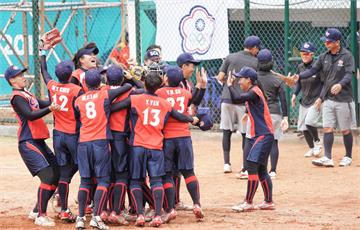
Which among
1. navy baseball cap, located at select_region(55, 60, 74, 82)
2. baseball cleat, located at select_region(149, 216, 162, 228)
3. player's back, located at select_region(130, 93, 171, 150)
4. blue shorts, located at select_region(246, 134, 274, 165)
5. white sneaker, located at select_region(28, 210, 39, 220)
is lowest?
white sneaker, located at select_region(28, 210, 39, 220)

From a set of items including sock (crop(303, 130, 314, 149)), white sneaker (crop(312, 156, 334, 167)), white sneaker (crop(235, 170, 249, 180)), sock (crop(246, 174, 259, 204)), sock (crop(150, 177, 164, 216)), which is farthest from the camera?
sock (crop(303, 130, 314, 149))

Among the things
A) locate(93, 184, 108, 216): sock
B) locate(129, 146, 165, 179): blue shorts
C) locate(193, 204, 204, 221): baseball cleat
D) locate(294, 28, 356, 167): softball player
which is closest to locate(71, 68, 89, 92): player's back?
locate(129, 146, 165, 179): blue shorts

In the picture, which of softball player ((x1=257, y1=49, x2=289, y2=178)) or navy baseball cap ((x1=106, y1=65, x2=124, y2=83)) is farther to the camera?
softball player ((x1=257, y1=49, x2=289, y2=178))

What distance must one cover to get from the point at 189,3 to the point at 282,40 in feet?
5.94

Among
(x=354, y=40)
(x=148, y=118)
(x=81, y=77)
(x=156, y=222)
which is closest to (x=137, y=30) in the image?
(x=354, y=40)

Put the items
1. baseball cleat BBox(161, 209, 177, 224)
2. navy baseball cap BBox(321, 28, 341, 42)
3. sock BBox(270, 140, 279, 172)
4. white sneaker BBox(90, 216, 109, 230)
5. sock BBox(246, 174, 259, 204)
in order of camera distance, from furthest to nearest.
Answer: navy baseball cap BBox(321, 28, 341, 42), sock BBox(270, 140, 279, 172), sock BBox(246, 174, 259, 204), baseball cleat BBox(161, 209, 177, 224), white sneaker BBox(90, 216, 109, 230)

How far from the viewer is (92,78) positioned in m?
9.14

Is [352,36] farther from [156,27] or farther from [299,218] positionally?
[299,218]

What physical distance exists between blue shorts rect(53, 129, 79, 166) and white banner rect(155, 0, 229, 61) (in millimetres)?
7158

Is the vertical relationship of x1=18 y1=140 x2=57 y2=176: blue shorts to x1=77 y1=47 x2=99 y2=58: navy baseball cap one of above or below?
below

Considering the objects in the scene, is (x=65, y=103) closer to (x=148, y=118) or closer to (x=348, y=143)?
(x=148, y=118)

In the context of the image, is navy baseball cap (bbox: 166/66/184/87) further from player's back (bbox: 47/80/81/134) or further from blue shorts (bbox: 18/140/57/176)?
blue shorts (bbox: 18/140/57/176)

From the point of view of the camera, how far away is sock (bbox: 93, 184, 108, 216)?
9.06 m

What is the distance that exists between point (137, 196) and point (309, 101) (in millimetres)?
5499
